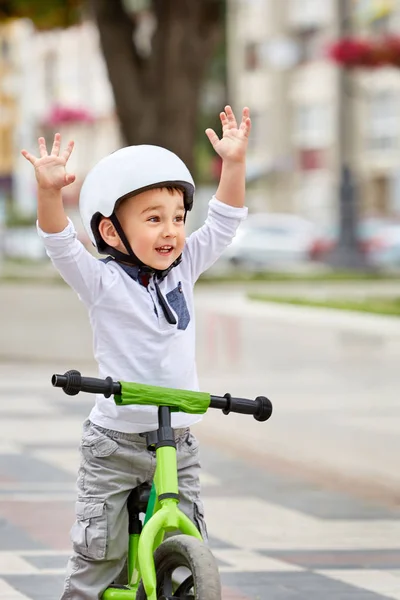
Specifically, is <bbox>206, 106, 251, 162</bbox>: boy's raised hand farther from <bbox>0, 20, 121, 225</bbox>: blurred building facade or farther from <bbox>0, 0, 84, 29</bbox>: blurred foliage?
<bbox>0, 20, 121, 225</bbox>: blurred building facade

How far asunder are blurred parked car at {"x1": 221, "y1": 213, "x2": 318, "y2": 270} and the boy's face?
116 feet

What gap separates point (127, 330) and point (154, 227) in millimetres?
299

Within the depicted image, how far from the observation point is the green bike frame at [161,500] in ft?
14.9

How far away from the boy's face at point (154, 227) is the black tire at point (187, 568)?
84 cm

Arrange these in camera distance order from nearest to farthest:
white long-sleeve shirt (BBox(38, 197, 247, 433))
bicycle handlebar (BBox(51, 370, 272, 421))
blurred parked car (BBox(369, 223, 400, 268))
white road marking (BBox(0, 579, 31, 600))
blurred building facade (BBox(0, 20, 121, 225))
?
bicycle handlebar (BBox(51, 370, 272, 421)) → white long-sleeve shirt (BBox(38, 197, 247, 433)) → white road marking (BBox(0, 579, 31, 600)) → blurred parked car (BBox(369, 223, 400, 268)) → blurred building facade (BBox(0, 20, 121, 225))

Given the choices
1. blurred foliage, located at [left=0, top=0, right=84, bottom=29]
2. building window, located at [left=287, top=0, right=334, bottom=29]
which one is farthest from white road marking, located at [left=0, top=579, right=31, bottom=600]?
building window, located at [left=287, top=0, right=334, bottom=29]

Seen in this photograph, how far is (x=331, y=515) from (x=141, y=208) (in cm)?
370

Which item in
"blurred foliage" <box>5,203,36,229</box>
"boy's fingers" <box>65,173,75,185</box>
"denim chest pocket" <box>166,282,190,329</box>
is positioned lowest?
"blurred foliage" <box>5,203,36,229</box>

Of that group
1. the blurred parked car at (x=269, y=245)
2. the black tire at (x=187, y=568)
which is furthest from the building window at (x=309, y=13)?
the black tire at (x=187, y=568)

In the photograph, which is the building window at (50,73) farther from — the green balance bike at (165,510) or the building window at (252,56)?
the green balance bike at (165,510)

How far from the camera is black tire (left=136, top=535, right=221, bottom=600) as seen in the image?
4.35 metres

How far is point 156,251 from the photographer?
490 centimetres

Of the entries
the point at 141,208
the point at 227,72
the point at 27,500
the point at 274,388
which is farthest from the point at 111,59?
the point at 227,72

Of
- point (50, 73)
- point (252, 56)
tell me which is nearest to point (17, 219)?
point (252, 56)
